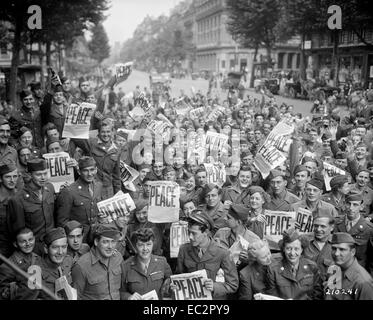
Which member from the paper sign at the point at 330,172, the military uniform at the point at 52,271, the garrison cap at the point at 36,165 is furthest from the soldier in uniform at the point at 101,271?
the paper sign at the point at 330,172

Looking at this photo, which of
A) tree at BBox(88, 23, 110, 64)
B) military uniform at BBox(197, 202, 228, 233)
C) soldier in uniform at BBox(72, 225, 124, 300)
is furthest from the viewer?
tree at BBox(88, 23, 110, 64)

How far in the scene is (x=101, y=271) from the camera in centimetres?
→ 428

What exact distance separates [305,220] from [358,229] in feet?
1.98

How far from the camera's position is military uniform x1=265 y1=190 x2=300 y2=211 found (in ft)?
19.2

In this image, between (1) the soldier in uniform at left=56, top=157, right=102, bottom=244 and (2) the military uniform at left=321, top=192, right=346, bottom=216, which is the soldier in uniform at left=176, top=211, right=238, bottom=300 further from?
(2) the military uniform at left=321, top=192, right=346, bottom=216

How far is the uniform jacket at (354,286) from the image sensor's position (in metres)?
3.88

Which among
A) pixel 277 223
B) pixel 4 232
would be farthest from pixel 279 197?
pixel 4 232

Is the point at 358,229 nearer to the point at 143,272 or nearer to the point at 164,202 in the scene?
the point at 164,202

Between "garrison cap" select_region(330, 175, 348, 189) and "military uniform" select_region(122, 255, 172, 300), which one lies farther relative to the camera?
"garrison cap" select_region(330, 175, 348, 189)

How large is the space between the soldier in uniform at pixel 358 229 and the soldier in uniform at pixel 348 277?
3.37 ft

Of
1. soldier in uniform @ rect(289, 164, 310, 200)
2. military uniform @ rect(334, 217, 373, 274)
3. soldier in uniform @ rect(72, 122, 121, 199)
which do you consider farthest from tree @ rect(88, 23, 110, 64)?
military uniform @ rect(334, 217, 373, 274)

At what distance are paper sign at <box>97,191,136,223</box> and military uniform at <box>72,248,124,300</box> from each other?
1.05m
